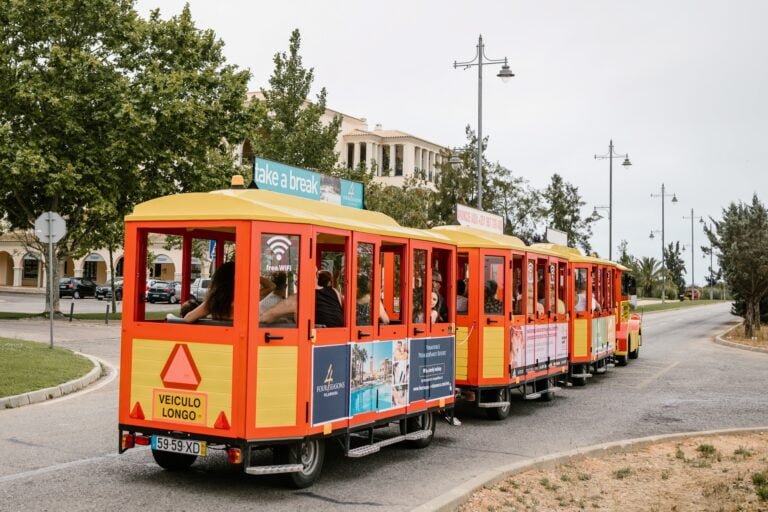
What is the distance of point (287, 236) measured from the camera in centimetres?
721

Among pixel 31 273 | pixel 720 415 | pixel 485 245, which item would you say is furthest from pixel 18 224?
pixel 31 273

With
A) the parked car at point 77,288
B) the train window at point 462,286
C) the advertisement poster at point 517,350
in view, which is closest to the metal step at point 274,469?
the train window at point 462,286

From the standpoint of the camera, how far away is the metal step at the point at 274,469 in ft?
22.5

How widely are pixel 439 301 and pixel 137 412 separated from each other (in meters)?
4.27

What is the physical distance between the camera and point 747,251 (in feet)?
102

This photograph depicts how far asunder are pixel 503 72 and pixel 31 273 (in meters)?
60.4

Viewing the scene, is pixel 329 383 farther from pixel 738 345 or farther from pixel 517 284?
pixel 738 345

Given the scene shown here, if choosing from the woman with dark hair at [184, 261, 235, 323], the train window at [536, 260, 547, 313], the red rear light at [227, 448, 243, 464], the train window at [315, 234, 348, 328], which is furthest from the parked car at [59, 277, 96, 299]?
the red rear light at [227, 448, 243, 464]

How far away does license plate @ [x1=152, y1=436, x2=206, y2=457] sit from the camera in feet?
22.8

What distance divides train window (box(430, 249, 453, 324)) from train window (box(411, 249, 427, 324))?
0.60m

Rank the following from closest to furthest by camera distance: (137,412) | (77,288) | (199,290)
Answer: (137,412) → (199,290) → (77,288)

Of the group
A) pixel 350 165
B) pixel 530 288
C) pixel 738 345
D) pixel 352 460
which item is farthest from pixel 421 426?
pixel 350 165

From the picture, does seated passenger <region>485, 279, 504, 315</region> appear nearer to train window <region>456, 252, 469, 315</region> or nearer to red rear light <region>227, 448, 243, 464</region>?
train window <region>456, 252, 469, 315</region>

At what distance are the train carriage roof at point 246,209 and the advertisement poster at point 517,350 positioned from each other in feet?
14.5
